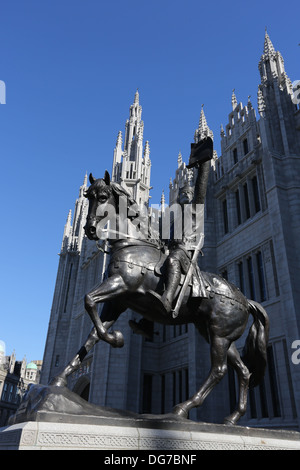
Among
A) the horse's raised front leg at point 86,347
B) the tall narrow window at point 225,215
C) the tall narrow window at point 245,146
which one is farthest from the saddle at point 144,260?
the tall narrow window at point 245,146

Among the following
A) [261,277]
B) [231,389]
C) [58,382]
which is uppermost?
[261,277]

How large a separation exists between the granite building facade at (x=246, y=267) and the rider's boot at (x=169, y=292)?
11.0 meters

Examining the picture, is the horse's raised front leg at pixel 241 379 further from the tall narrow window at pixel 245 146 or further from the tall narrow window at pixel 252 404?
the tall narrow window at pixel 245 146

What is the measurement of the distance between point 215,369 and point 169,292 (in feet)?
4.45

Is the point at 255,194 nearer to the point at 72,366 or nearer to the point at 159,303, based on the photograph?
the point at 159,303

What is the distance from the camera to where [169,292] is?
5.15m

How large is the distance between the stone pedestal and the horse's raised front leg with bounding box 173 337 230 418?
52cm

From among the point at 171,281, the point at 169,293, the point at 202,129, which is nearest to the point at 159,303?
the point at 169,293

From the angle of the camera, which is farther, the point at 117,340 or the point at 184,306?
the point at 184,306

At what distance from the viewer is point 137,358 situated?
23562 mm

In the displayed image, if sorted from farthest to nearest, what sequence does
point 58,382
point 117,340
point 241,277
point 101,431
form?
point 241,277
point 117,340
point 58,382
point 101,431
